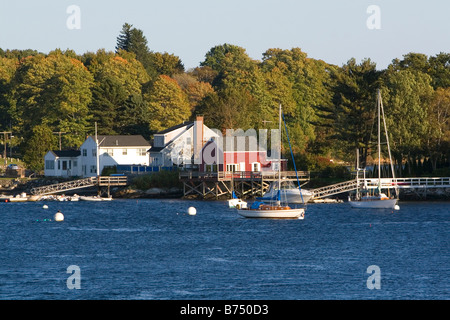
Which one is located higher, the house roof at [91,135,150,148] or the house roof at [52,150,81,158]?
the house roof at [91,135,150,148]

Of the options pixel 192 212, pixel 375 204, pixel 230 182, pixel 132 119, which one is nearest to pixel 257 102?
pixel 132 119

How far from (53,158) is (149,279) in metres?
69.6

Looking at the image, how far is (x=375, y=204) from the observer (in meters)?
81.0

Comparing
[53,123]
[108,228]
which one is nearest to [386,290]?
[108,228]

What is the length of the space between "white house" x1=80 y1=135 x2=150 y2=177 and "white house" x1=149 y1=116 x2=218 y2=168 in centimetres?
157

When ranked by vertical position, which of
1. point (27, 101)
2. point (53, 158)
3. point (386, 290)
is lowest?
point (386, 290)

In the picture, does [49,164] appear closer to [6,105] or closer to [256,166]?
[256,166]

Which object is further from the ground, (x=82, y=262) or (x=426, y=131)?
(x=426, y=131)

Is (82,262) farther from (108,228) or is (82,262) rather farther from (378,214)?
(378,214)

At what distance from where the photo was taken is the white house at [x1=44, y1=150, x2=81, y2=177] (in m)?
111

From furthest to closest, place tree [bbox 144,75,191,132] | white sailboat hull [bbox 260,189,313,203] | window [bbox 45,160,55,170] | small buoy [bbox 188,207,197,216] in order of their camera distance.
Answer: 1. tree [bbox 144,75,191,132]
2. window [bbox 45,160,55,170]
3. white sailboat hull [bbox 260,189,313,203]
4. small buoy [bbox 188,207,197,216]

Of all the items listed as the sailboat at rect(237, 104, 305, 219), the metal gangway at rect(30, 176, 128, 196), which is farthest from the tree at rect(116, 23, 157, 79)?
the sailboat at rect(237, 104, 305, 219)

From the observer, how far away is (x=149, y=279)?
43.7 m

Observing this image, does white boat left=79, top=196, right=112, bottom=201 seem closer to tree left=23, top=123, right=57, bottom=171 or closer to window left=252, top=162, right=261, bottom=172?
window left=252, top=162, right=261, bottom=172
